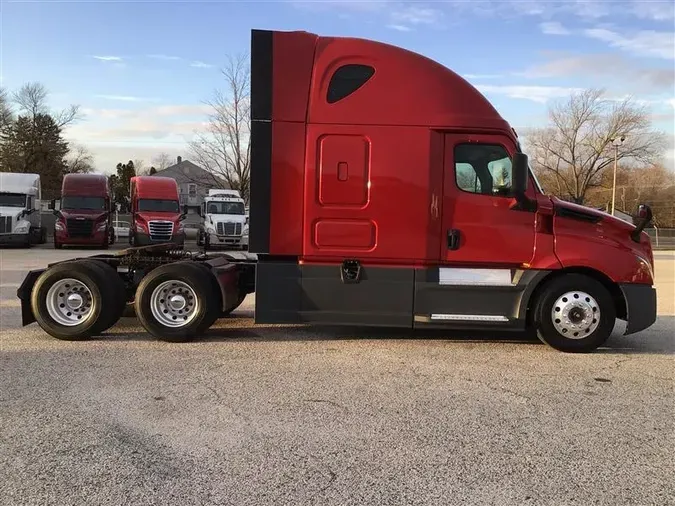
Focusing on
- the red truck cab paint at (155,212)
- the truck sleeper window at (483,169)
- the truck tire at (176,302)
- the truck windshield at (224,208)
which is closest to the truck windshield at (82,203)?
the red truck cab paint at (155,212)

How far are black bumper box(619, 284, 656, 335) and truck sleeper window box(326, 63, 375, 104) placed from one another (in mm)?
3891

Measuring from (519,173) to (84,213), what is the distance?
2174 centimetres

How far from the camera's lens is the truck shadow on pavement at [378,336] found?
735cm

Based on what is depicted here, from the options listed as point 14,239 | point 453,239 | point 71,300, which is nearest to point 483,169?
point 453,239

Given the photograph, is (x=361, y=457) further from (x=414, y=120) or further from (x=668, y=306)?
(x=668, y=306)

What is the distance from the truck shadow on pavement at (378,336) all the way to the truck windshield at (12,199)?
63.6ft

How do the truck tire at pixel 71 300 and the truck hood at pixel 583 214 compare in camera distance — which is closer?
the truck hood at pixel 583 214

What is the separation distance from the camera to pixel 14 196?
24.2 meters

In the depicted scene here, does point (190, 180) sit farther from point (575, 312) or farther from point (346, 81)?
point (575, 312)

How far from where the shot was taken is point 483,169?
6.66 m

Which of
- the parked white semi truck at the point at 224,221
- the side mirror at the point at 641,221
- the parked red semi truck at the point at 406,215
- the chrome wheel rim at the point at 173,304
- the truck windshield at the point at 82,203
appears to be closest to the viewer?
the parked red semi truck at the point at 406,215

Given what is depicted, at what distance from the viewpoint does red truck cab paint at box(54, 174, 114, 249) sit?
24.0 metres

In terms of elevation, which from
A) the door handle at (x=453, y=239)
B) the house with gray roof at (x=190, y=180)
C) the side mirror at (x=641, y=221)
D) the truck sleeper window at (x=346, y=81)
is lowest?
the door handle at (x=453, y=239)

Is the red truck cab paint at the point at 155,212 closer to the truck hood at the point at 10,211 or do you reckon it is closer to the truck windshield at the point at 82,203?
the truck windshield at the point at 82,203
